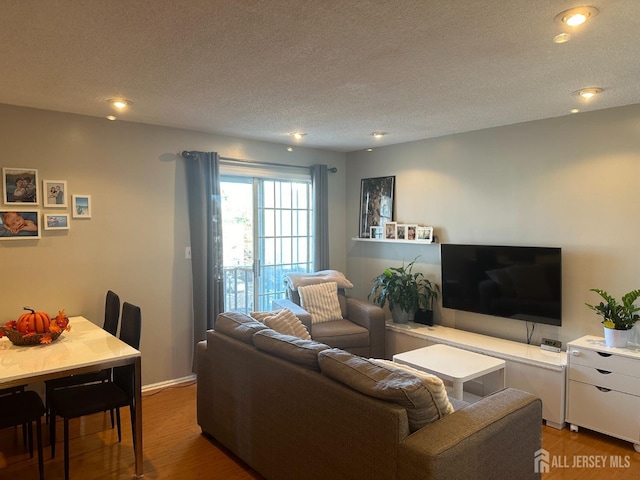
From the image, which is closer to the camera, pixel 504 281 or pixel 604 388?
pixel 604 388

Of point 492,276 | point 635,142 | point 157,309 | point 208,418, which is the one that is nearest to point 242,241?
point 157,309

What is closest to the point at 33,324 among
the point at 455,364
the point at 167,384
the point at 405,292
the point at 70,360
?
the point at 70,360

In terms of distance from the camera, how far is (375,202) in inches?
212

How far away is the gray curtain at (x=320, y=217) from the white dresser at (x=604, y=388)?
9.37ft

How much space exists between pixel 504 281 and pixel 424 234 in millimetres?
1027

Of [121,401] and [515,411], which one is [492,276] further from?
[121,401]

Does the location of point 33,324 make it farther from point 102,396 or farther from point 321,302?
point 321,302

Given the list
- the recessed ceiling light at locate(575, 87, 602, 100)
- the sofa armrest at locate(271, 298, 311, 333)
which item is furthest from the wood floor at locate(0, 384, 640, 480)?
the recessed ceiling light at locate(575, 87, 602, 100)

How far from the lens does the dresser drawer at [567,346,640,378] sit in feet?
10.1

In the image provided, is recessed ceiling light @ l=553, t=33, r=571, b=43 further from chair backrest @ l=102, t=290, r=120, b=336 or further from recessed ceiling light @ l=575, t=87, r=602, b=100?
chair backrest @ l=102, t=290, r=120, b=336

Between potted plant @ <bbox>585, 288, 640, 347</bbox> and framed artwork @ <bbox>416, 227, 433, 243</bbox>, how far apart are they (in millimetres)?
1772

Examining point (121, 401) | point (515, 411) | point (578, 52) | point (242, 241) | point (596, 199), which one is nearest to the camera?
point (515, 411)

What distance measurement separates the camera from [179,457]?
2.95m

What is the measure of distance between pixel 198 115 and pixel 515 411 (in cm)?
312
